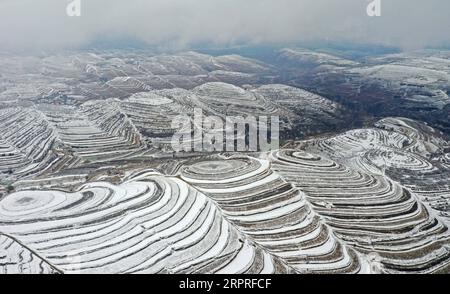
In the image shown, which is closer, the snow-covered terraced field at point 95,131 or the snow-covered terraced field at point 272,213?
the snow-covered terraced field at point 272,213

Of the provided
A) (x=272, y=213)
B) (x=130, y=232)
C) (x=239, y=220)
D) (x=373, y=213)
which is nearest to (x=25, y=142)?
(x=130, y=232)

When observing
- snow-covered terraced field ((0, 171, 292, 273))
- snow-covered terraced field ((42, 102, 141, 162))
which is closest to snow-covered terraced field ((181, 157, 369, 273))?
snow-covered terraced field ((0, 171, 292, 273))

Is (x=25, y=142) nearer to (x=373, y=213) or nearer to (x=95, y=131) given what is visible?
(x=95, y=131)

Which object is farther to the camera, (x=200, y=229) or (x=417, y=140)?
(x=417, y=140)

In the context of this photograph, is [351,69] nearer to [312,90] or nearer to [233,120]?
[312,90]

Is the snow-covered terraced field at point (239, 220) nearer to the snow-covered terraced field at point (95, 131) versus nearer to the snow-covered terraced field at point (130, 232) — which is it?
the snow-covered terraced field at point (130, 232)

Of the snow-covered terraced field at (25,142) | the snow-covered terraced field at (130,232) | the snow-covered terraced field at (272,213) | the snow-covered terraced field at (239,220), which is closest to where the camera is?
the snow-covered terraced field at (130,232)

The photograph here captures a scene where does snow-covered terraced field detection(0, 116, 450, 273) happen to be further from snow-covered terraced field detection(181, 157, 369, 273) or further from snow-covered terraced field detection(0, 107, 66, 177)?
snow-covered terraced field detection(0, 107, 66, 177)

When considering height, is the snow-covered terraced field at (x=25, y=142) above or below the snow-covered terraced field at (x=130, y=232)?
above

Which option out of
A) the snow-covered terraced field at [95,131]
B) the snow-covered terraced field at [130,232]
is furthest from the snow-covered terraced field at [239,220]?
the snow-covered terraced field at [95,131]

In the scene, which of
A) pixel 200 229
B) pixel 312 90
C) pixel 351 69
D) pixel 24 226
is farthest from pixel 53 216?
pixel 351 69

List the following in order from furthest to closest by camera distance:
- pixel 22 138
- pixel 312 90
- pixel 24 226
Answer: pixel 312 90 < pixel 22 138 < pixel 24 226
